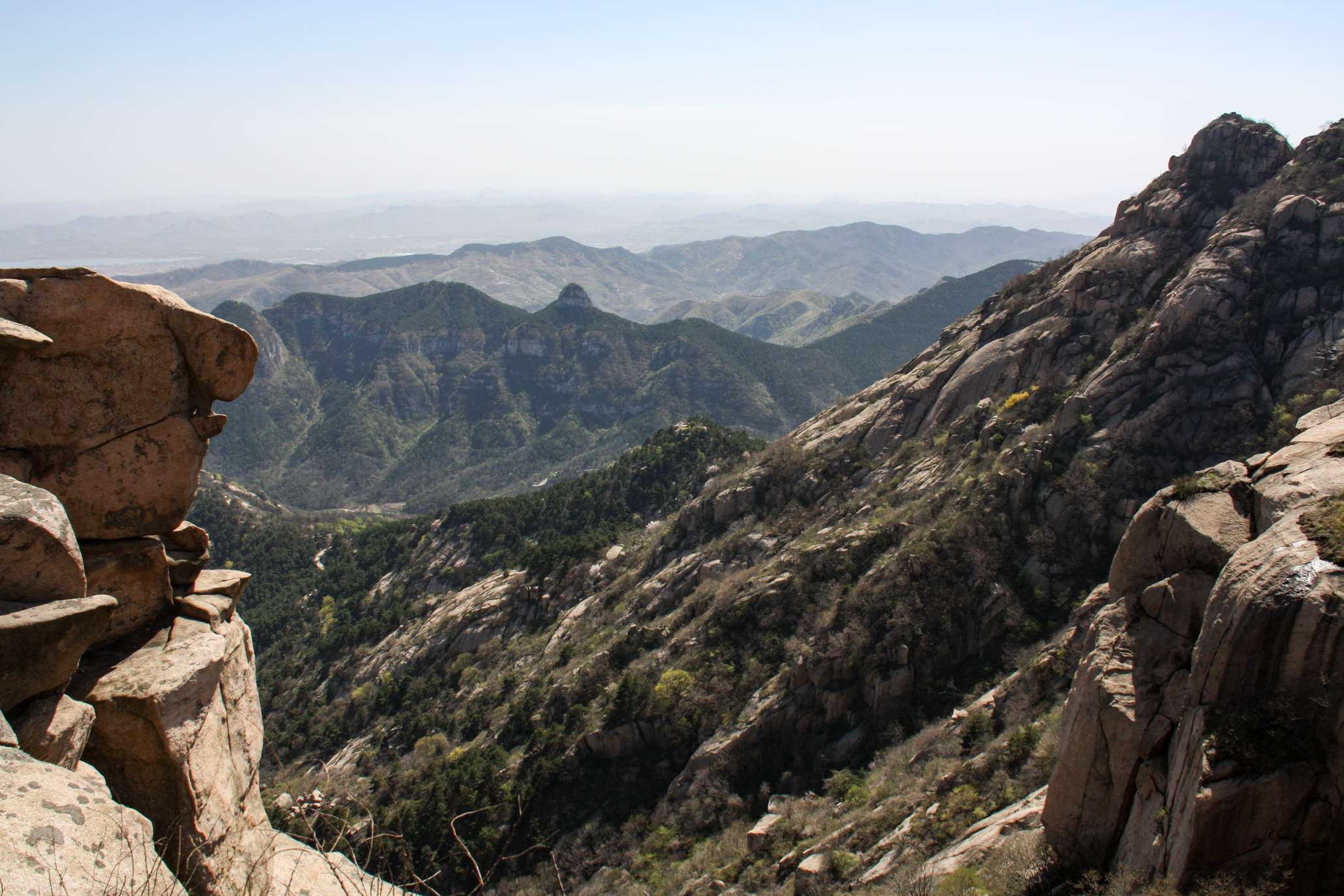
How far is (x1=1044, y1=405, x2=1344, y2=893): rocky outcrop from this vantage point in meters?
12.7

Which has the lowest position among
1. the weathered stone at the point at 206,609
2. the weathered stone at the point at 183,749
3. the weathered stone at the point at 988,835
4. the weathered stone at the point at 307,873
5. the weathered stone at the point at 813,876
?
the weathered stone at the point at 813,876

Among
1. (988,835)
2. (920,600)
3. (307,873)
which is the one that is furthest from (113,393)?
(920,600)

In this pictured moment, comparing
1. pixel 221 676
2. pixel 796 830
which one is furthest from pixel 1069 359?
pixel 221 676

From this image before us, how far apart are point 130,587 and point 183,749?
3432 mm

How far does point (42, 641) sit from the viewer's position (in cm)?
1071

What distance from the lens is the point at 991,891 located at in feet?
57.4

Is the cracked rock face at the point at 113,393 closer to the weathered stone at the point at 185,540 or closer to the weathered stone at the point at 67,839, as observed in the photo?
the weathered stone at the point at 185,540

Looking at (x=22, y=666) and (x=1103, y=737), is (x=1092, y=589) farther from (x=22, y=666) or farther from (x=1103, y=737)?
(x=22, y=666)

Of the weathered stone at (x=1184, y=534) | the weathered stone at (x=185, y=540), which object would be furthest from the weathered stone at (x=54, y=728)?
the weathered stone at (x=1184, y=534)

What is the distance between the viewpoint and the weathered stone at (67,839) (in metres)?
7.71

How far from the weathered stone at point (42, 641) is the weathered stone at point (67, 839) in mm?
1866

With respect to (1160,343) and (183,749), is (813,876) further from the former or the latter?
(1160,343)

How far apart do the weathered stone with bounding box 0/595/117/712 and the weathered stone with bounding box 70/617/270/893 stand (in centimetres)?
181

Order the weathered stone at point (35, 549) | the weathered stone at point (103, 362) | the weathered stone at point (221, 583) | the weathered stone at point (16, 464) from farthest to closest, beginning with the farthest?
the weathered stone at point (221, 583), the weathered stone at point (103, 362), the weathered stone at point (16, 464), the weathered stone at point (35, 549)
